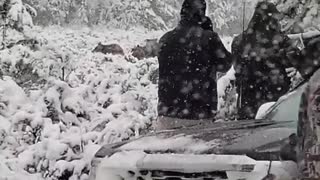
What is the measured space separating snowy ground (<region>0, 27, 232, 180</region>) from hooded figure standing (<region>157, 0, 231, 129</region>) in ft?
1.93

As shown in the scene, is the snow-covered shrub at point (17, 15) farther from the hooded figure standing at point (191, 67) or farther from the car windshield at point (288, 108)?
the car windshield at point (288, 108)

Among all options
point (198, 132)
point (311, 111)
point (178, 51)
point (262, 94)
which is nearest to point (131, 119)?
point (178, 51)

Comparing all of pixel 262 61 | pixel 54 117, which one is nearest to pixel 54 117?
pixel 54 117

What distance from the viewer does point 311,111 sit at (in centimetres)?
271

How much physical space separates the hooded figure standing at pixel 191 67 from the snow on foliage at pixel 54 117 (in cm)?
59

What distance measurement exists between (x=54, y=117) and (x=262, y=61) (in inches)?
80.2

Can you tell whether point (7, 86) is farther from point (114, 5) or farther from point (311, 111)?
point (114, 5)

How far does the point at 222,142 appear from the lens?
3.09m

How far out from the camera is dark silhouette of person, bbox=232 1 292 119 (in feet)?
20.0

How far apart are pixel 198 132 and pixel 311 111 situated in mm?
960

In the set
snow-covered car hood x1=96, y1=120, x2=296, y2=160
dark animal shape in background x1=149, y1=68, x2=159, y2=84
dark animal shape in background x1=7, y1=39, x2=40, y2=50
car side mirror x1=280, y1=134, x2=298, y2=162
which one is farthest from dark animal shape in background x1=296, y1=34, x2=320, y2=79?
dark animal shape in background x1=149, y1=68, x2=159, y2=84

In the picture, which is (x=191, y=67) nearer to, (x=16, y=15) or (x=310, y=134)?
(x=310, y=134)

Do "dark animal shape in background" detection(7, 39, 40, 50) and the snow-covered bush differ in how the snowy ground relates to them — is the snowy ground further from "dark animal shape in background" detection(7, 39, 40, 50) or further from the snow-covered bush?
the snow-covered bush

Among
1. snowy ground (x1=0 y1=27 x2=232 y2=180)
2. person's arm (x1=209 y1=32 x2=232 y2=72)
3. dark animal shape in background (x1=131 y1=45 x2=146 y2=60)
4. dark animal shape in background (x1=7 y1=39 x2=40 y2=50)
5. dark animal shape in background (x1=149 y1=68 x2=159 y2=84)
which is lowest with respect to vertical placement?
dark animal shape in background (x1=131 y1=45 x2=146 y2=60)
